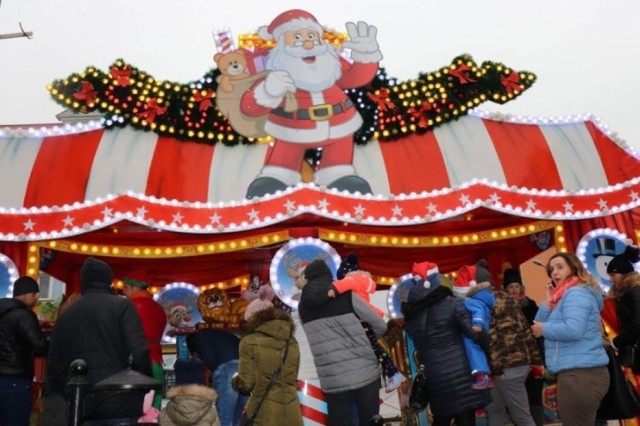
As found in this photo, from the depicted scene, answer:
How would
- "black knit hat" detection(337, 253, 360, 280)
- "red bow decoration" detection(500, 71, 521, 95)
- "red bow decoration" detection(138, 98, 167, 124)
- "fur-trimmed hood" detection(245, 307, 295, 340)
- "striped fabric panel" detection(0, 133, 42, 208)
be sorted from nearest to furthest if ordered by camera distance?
"fur-trimmed hood" detection(245, 307, 295, 340)
"black knit hat" detection(337, 253, 360, 280)
"striped fabric panel" detection(0, 133, 42, 208)
"red bow decoration" detection(138, 98, 167, 124)
"red bow decoration" detection(500, 71, 521, 95)

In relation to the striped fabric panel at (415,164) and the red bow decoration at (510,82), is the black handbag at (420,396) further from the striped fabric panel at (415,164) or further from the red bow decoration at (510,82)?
the red bow decoration at (510,82)

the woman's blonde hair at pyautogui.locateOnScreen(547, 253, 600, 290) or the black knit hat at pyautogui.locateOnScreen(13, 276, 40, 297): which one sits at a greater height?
the black knit hat at pyautogui.locateOnScreen(13, 276, 40, 297)

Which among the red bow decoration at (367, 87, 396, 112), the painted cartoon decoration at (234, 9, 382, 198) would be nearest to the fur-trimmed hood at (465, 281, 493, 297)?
the painted cartoon decoration at (234, 9, 382, 198)

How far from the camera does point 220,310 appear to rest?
7.12 meters

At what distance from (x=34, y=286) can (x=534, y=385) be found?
4504mm

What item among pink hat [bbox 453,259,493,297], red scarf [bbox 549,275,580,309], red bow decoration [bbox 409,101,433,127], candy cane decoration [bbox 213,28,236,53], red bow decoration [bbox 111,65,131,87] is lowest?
red scarf [bbox 549,275,580,309]

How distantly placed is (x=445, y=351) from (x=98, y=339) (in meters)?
2.25

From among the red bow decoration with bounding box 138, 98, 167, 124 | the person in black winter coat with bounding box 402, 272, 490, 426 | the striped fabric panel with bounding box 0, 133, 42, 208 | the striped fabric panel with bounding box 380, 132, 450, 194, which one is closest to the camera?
the person in black winter coat with bounding box 402, 272, 490, 426

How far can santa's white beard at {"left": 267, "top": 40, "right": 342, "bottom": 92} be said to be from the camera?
8352 mm

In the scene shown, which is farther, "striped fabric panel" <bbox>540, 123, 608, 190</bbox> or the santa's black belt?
the santa's black belt

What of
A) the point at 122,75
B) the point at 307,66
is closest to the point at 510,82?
the point at 307,66

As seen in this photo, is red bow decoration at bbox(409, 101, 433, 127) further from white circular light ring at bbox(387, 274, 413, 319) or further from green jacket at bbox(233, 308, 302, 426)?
green jacket at bbox(233, 308, 302, 426)

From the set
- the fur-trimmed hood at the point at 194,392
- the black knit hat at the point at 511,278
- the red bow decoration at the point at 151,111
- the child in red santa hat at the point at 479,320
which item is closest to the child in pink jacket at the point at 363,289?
the child in red santa hat at the point at 479,320

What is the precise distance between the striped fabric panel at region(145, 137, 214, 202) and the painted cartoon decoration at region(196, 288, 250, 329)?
108 cm
